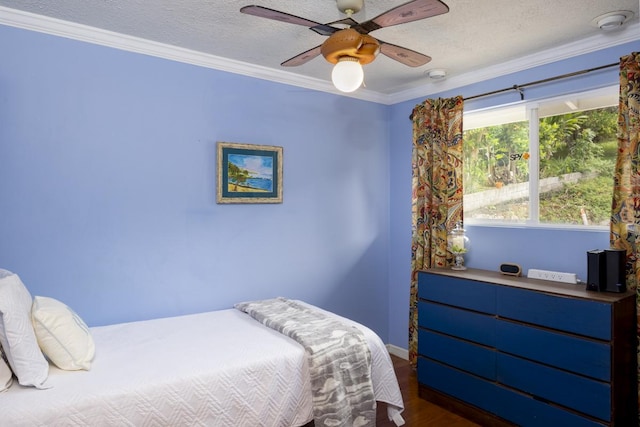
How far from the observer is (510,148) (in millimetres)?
3328

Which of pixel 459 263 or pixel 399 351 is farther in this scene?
pixel 399 351

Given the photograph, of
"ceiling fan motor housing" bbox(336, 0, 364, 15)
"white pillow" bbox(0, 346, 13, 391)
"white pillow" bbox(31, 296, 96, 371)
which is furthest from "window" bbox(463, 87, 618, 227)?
"white pillow" bbox(0, 346, 13, 391)

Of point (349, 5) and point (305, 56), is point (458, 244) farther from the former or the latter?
point (349, 5)

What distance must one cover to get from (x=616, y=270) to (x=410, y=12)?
6.21 ft

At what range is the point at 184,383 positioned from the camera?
1910 millimetres

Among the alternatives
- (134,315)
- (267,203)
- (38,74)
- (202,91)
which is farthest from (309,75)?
(134,315)

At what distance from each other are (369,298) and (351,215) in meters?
0.85

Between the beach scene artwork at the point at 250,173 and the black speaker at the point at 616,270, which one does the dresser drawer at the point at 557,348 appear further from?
the beach scene artwork at the point at 250,173

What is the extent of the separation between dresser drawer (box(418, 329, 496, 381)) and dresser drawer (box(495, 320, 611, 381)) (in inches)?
5.6

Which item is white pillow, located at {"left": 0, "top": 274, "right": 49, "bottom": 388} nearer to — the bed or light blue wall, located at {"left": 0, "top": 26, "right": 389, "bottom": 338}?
the bed

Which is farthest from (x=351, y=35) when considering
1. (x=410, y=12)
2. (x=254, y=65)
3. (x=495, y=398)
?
(x=495, y=398)

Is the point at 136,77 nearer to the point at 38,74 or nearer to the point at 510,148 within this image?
the point at 38,74

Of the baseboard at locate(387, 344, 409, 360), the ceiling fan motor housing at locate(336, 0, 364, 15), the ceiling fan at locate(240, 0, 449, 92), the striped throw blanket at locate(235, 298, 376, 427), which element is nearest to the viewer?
the ceiling fan at locate(240, 0, 449, 92)

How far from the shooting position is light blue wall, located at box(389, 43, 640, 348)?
275 centimetres
